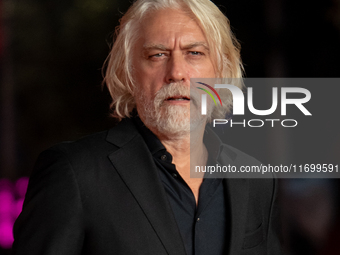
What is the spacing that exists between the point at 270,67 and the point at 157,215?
3134 mm

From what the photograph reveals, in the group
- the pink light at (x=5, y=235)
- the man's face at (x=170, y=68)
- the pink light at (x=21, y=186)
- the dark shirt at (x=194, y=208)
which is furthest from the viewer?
the pink light at (x=21, y=186)

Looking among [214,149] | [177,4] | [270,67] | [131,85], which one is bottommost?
[214,149]

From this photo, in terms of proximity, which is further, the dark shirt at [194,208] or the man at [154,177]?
the dark shirt at [194,208]

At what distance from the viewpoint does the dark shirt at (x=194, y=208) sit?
1.60 m

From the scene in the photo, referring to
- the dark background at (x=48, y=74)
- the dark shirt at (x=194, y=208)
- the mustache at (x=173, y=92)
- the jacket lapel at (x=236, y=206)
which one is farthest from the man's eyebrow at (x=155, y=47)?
the dark background at (x=48, y=74)

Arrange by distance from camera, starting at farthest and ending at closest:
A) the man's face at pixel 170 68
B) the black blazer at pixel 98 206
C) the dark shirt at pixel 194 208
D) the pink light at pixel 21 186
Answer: the pink light at pixel 21 186 < the man's face at pixel 170 68 < the dark shirt at pixel 194 208 < the black blazer at pixel 98 206

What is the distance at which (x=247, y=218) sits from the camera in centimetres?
176

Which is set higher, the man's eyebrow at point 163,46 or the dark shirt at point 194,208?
the man's eyebrow at point 163,46

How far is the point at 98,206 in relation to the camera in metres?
1.48

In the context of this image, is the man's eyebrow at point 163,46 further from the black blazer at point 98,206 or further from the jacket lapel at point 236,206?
→ the jacket lapel at point 236,206

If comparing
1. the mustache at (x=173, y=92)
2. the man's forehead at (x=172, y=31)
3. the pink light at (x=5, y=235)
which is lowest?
the pink light at (x=5, y=235)

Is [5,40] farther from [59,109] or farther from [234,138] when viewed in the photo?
[234,138]

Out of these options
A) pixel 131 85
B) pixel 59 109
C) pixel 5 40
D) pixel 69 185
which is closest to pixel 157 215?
pixel 69 185

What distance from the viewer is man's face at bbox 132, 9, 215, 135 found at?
1702 millimetres
